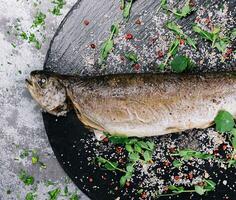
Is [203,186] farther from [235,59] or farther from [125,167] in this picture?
[235,59]

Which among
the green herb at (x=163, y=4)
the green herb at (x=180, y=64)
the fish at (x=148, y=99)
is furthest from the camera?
the green herb at (x=163, y=4)

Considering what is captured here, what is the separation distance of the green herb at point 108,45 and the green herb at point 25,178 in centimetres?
85

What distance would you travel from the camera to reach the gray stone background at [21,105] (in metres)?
3.03

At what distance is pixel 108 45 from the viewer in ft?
9.28

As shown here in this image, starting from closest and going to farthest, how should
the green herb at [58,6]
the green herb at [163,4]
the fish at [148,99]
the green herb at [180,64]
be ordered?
the fish at [148,99] → the green herb at [180,64] → the green herb at [163,4] → the green herb at [58,6]

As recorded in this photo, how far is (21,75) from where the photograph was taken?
3.02 m

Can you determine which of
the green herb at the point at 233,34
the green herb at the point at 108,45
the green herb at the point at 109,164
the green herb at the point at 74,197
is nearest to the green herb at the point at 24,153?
the green herb at the point at 74,197

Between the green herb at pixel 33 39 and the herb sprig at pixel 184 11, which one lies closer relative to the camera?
the herb sprig at pixel 184 11

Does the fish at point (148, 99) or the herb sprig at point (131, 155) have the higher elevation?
the fish at point (148, 99)

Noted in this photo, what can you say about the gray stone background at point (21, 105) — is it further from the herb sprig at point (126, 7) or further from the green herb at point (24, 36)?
the herb sprig at point (126, 7)

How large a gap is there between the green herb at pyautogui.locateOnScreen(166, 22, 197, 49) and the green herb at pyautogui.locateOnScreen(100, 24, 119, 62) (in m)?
0.29

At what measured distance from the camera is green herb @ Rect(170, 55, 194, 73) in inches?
108

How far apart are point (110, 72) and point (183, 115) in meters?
0.51

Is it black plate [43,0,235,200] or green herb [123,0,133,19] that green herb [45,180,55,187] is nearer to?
black plate [43,0,235,200]
